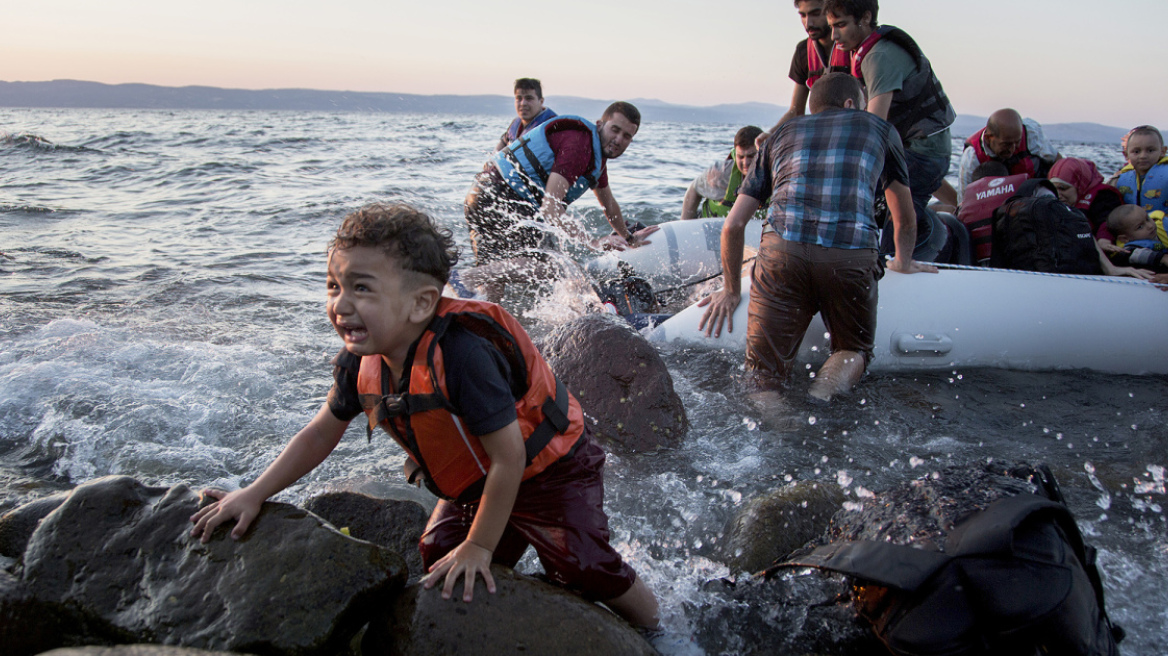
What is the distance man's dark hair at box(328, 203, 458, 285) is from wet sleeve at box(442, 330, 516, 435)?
0.24 m

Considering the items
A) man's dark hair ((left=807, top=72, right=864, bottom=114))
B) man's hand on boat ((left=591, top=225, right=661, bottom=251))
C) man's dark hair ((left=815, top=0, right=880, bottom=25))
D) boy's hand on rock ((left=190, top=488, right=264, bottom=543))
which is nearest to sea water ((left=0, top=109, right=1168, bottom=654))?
man's hand on boat ((left=591, top=225, right=661, bottom=251))

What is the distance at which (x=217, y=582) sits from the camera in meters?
2.05

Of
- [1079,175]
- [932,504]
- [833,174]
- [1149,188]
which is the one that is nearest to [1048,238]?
[1079,175]

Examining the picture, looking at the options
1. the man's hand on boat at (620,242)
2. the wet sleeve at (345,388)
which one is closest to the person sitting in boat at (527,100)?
the man's hand on boat at (620,242)

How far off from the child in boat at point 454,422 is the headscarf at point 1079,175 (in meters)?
6.45

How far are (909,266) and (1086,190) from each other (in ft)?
10.6

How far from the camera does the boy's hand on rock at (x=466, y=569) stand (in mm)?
2021

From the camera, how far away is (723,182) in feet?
25.6

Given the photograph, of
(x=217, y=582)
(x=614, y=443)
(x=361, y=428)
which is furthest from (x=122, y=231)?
(x=217, y=582)

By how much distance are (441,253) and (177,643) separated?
1304mm

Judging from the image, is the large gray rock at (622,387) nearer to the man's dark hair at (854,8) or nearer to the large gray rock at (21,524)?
the large gray rock at (21,524)

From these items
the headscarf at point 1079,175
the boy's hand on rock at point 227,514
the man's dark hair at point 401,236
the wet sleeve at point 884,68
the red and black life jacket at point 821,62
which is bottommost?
the boy's hand on rock at point 227,514

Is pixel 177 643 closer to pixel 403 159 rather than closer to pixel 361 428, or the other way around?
pixel 361 428

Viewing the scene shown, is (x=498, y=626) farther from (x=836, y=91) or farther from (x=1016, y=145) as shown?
(x=1016, y=145)
